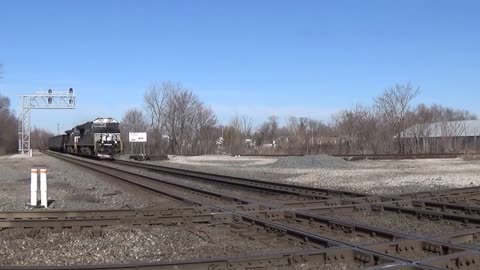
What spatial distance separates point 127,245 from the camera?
889cm

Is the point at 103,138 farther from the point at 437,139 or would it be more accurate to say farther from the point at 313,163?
the point at 437,139

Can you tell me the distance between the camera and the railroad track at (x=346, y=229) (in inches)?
273

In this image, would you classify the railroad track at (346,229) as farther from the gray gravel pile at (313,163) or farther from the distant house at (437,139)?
the distant house at (437,139)

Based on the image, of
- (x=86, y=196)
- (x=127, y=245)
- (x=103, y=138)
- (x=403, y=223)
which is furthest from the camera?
(x=103, y=138)

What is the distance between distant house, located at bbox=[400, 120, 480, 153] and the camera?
83.0 m

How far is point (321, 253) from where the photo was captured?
24.3ft

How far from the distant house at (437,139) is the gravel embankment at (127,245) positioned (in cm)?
7636

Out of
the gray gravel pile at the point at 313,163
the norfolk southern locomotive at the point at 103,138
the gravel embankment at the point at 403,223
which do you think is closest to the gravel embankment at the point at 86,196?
the gravel embankment at the point at 403,223

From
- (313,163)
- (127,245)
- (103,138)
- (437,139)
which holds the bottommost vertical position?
(127,245)

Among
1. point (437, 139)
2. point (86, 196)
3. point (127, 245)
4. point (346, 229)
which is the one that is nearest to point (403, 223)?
point (346, 229)

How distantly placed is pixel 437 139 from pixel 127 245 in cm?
8493

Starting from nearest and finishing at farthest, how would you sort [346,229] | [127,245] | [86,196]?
[127,245] < [346,229] < [86,196]

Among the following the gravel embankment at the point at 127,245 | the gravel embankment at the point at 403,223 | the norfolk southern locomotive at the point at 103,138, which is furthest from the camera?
the norfolk southern locomotive at the point at 103,138

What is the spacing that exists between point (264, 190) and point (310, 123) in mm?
97045
